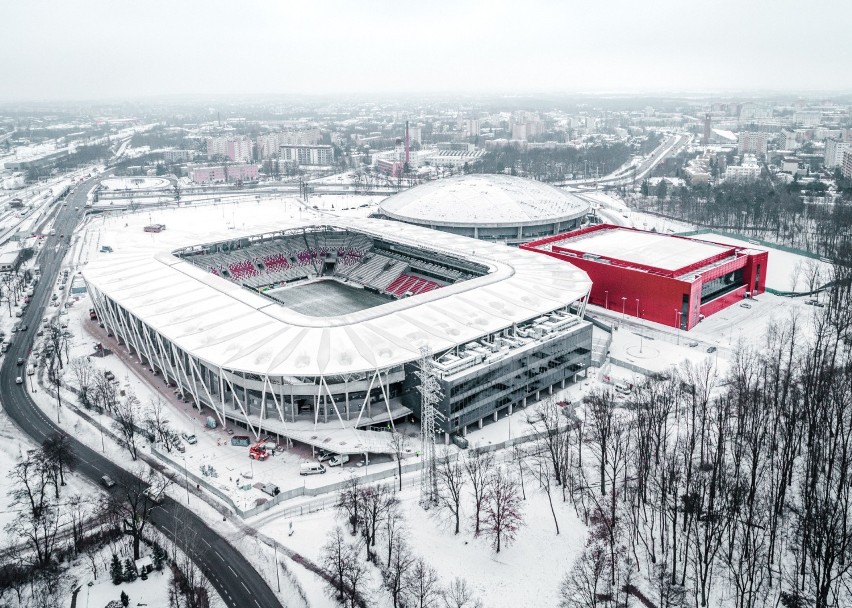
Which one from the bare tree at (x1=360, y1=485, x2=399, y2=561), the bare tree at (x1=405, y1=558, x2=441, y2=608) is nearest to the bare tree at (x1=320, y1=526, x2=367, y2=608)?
the bare tree at (x1=360, y1=485, x2=399, y2=561)

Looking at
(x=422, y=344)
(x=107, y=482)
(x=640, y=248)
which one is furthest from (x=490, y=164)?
(x=107, y=482)

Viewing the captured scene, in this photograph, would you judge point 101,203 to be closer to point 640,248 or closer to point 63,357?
point 63,357

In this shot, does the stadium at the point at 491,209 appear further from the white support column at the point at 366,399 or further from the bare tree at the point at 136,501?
the bare tree at the point at 136,501

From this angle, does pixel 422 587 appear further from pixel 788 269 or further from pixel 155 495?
pixel 788 269

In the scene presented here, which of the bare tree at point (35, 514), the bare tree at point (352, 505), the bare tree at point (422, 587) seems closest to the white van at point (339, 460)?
the bare tree at point (352, 505)

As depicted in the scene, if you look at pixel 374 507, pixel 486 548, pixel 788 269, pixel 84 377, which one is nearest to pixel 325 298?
pixel 84 377

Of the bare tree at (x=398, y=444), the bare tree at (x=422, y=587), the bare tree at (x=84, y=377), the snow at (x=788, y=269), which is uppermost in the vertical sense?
the snow at (x=788, y=269)
